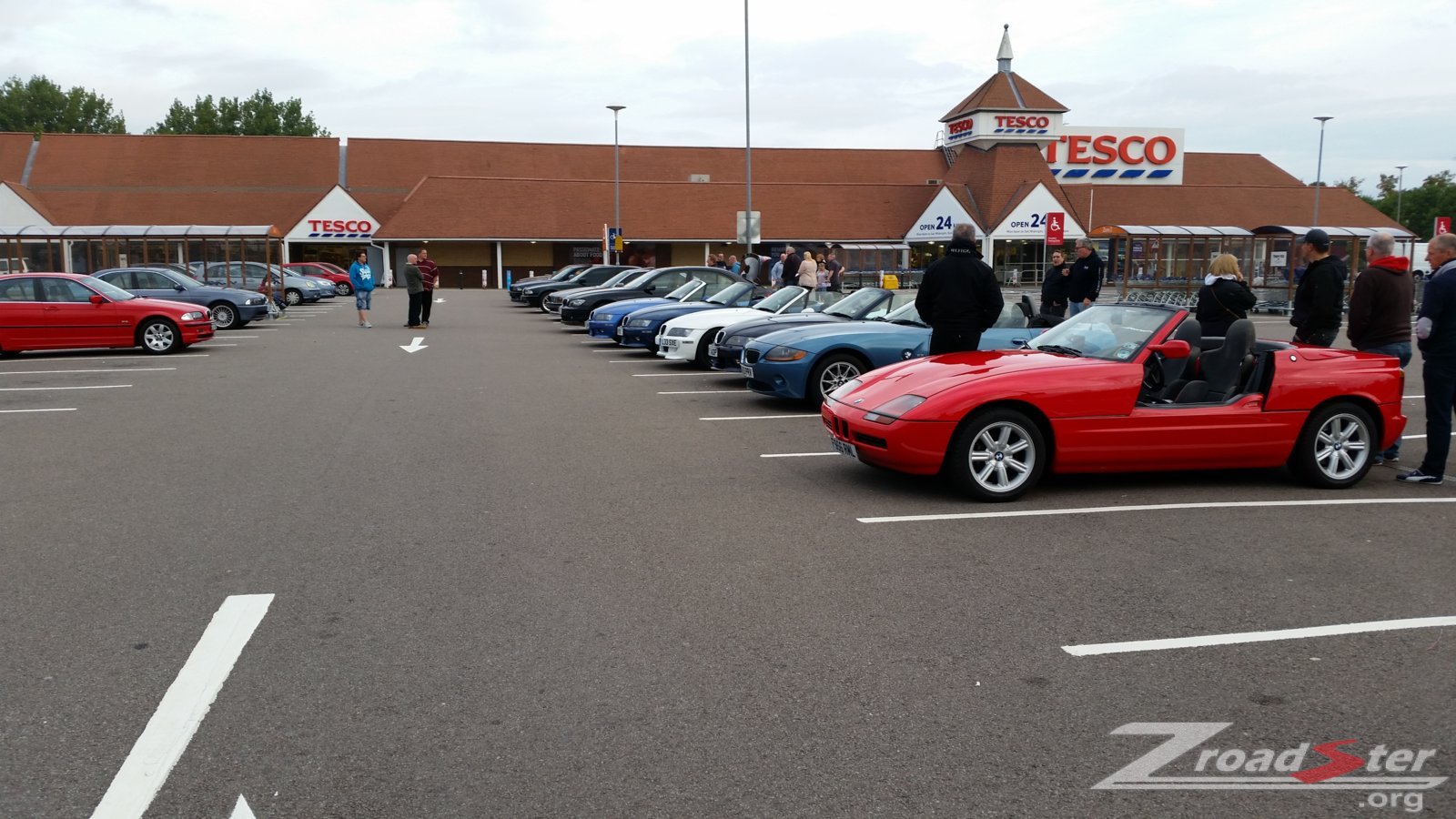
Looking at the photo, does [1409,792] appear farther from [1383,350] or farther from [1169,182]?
[1169,182]

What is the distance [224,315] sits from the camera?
25.3 metres

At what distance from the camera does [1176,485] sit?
319 inches

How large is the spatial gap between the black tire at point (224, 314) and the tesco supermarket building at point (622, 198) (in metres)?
29.9

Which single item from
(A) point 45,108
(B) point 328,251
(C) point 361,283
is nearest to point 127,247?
(C) point 361,283

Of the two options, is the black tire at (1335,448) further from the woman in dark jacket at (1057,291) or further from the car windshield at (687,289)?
the car windshield at (687,289)

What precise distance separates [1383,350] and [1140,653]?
5587 millimetres

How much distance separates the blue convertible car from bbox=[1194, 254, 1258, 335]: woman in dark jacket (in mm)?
2156

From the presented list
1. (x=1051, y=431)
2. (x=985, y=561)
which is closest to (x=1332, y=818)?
(x=985, y=561)

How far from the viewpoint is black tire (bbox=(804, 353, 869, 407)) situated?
39.0 feet

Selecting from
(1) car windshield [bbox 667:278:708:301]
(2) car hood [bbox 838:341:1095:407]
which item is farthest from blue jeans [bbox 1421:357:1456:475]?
(1) car windshield [bbox 667:278:708:301]

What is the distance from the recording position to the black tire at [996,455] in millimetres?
7449

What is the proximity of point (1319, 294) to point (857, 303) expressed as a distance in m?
5.79

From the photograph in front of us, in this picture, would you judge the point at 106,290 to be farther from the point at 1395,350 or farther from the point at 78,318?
the point at 1395,350

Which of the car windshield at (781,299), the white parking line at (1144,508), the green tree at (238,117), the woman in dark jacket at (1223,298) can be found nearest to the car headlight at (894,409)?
the white parking line at (1144,508)
